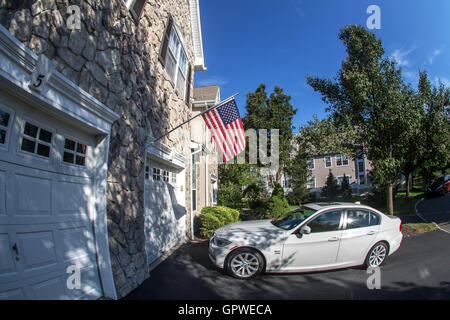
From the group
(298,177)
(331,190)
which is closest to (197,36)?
(298,177)

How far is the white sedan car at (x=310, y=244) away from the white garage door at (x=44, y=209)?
2671mm

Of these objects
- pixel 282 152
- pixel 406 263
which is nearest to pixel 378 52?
pixel 406 263

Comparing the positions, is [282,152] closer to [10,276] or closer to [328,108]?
[328,108]

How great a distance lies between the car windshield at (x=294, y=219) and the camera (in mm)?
5321

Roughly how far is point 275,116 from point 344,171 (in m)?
16.6

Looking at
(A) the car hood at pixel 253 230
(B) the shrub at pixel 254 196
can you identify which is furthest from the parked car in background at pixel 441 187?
(A) the car hood at pixel 253 230

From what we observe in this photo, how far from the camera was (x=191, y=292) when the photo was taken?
427 cm

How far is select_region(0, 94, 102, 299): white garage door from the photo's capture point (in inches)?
101

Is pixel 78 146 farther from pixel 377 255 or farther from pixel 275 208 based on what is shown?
pixel 275 208

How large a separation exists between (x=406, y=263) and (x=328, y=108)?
22.5 feet

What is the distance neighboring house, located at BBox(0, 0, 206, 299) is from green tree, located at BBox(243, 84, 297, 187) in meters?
19.4

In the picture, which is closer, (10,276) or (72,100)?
(10,276)

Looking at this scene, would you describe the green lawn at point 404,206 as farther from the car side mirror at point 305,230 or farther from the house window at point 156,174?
the house window at point 156,174

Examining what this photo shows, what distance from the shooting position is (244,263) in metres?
4.97
